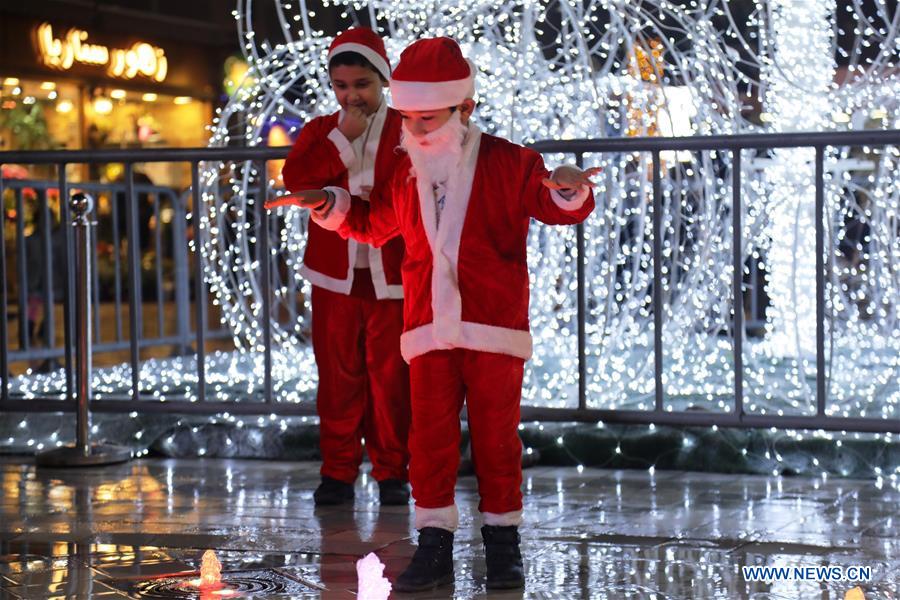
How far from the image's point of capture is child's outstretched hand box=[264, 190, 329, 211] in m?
4.72

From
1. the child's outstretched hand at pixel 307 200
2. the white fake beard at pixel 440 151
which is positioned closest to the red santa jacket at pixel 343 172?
the child's outstretched hand at pixel 307 200

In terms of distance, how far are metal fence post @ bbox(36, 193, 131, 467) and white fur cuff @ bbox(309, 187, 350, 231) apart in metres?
2.50

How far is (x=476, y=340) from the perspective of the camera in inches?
177

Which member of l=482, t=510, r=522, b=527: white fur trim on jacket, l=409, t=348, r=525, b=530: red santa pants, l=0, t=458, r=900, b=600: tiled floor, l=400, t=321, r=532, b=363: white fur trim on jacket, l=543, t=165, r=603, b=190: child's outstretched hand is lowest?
l=0, t=458, r=900, b=600: tiled floor

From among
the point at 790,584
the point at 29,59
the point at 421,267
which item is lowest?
the point at 790,584

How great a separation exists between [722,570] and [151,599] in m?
1.64

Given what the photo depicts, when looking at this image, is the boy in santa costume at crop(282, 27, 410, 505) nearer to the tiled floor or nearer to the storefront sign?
the tiled floor

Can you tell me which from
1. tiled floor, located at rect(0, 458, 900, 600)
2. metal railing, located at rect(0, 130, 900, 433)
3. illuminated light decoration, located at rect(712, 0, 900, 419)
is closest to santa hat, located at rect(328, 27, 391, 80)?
metal railing, located at rect(0, 130, 900, 433)

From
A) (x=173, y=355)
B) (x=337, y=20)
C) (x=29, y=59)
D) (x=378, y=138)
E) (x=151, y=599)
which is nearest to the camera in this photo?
(x=151, y=599)

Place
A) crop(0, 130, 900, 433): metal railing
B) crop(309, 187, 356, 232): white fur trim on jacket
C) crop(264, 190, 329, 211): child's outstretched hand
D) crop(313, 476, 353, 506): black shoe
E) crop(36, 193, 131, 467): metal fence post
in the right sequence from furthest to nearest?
crop(36, 193, 131, 467): metal fence post → crop(0, 130, 900, 433): metal railing → crop(313, 476, 353, 506): black shoe → crop(309, 187, 356, 232): white fur trim on jacket → crop(264, 190, 329, 211): child's outstretched hand

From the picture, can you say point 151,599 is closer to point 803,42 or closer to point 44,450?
point 44,450

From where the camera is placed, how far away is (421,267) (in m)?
4.61

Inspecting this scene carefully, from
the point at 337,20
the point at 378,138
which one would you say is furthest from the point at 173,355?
the point at 378,138

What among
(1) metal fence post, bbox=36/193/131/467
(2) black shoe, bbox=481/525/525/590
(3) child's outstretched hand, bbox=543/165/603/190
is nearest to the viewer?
(3) child's outstretched hand, bbox=543/165/603/190
